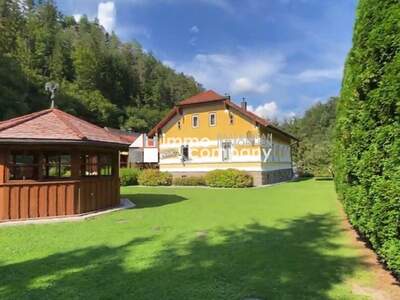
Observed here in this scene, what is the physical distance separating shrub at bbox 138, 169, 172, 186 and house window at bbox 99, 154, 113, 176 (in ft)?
43.2

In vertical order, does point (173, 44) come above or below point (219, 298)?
above

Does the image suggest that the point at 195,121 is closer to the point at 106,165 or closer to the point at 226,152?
the point at 226,152

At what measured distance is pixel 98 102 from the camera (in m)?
66.6

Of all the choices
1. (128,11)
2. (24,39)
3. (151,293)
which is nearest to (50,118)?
(151,293)

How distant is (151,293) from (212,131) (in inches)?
896

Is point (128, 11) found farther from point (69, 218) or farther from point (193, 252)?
point (193, 252)

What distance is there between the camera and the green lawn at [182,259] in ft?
16.1

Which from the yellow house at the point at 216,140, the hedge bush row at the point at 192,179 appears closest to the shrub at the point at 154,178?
the hedge bush row at the point at 192,179

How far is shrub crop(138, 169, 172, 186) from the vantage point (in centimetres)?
2642

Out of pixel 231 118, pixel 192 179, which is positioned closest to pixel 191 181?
pixel 192 179

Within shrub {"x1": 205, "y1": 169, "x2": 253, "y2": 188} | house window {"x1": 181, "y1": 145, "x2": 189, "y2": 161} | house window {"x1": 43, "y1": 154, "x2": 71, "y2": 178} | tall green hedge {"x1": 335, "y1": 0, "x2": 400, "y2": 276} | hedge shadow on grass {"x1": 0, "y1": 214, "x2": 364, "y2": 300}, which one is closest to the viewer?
tall green hedge {"x1": 335, "y1": 0, "x2": 400, "y2": 276}

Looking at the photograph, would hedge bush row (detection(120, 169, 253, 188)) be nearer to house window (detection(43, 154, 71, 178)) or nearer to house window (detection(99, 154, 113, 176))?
house window (detection(99, 154, 113, 176))

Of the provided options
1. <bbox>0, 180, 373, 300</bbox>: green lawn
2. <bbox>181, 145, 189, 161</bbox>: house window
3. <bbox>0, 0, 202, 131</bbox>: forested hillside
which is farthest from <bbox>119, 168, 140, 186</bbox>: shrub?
<bbox>0, 0, 202, 131</bbox>: forested hillside

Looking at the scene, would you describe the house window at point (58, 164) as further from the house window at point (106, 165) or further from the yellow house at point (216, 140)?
the yellow house at point (216, 140)
